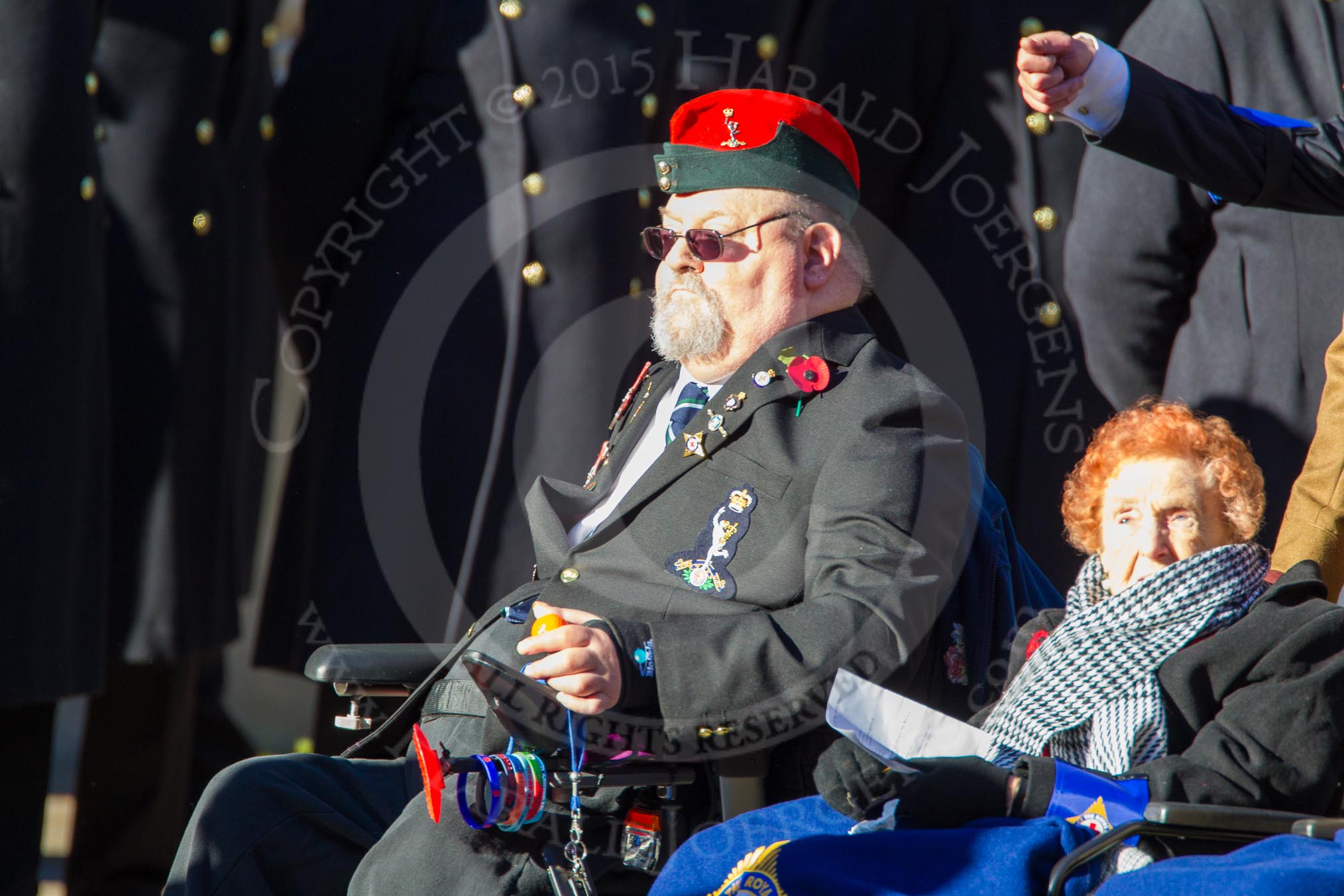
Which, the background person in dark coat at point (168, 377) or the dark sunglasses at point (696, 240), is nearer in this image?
the dark sunglasses at point (696, 240)

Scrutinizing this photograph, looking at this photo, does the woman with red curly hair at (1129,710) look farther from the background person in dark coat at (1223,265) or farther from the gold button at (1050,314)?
the gold button at (1050,314)

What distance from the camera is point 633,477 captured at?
263cm

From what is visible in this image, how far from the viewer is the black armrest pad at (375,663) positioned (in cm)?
237

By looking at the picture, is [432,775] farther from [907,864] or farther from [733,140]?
[733,140]

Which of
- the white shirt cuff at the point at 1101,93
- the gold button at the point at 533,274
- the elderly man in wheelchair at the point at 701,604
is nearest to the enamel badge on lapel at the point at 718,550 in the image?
the elderly man in wheelchair at the point at 701,604

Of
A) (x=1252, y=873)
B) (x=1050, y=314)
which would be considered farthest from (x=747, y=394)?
(x=1050, y=314)

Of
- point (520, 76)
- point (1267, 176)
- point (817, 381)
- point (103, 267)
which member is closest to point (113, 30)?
point (103, 267)

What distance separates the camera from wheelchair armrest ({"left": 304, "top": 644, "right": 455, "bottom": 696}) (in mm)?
2367

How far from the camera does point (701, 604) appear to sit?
88.6 inches

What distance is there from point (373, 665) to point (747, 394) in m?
0.75

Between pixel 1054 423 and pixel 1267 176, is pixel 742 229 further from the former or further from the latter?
pixel 1054 423

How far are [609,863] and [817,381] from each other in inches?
32.5

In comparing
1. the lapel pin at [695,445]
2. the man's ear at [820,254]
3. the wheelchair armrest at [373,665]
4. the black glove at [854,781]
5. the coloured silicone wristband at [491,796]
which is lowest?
the coloured silicone wristband at [491,796]

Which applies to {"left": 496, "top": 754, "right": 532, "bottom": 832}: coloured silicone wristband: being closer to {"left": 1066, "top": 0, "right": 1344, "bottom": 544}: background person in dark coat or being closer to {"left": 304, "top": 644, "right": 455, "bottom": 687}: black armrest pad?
{"left": 304, "top": 644, "right": 455, "bottom": 687}: black armrest pad
